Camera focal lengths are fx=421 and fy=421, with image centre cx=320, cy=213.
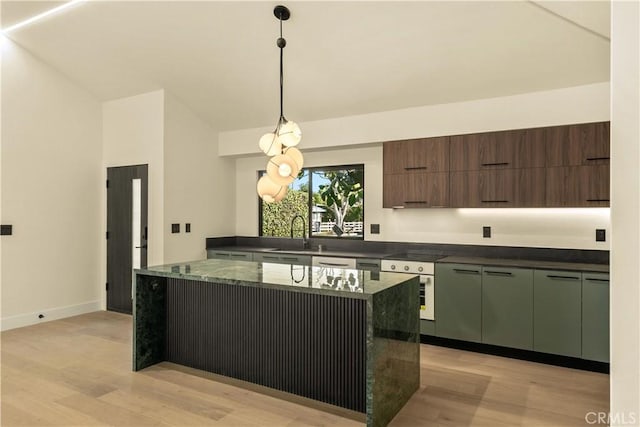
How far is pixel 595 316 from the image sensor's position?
3.54 metres

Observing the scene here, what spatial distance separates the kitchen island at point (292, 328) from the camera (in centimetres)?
268

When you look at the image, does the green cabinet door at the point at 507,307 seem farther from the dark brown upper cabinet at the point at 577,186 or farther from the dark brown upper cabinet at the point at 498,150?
the dark brown upper cabinet at the point at 498,150

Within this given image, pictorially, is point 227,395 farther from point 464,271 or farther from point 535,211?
point 535,211

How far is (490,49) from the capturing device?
360cm

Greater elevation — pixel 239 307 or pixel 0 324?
pixel 239 307

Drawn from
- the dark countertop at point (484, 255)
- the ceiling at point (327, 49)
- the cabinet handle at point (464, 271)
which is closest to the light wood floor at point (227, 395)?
the cabinet handle at point (464, 271)

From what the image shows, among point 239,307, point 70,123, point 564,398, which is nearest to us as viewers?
point 564,398

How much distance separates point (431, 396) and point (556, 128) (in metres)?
2.68

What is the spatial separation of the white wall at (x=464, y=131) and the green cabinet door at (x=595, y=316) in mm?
626

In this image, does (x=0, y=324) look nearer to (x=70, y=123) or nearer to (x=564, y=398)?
(x=70, y=123)

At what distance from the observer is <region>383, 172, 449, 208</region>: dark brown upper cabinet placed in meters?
4.46

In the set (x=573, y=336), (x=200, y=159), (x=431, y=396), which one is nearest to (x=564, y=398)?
(x=573, y=336)

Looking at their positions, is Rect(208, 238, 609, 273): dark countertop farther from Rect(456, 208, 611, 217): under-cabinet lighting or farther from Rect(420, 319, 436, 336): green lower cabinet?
Rect(420, 319, 436, 336): green lower cabinet

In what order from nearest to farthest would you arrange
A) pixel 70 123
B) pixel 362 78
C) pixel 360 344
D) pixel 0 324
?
pixel 360 344
pixel 362 78
pixel 0 324
pixel 70 123
